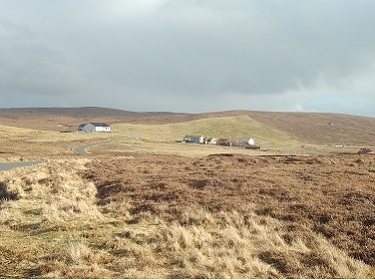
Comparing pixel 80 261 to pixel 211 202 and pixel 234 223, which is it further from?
pixel 211 202

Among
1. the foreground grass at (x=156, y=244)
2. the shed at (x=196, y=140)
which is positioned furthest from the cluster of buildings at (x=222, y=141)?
the foreground grass at (x=156, y=244)

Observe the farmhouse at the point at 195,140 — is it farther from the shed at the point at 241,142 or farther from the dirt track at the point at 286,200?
the dirt track at the point at 286,200

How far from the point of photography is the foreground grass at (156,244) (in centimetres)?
959

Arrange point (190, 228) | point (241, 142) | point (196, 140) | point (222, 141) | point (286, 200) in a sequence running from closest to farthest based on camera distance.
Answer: point (190, 228) → point (286, 200) → point (241, 142) → point (196, 140) → point (222, 141)

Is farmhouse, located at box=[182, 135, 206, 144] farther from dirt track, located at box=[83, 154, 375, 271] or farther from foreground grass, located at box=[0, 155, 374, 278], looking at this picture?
foreground grass, located at box=[0, 155, 374, 278]

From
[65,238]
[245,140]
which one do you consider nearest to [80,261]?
[65,238]

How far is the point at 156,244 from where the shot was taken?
1217 cm

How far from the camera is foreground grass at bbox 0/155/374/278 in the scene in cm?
959

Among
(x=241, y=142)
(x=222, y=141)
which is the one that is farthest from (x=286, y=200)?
(x=222, y=141)

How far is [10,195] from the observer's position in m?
22.9

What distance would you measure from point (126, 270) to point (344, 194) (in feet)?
45.7

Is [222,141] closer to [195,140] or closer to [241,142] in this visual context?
[241,142]

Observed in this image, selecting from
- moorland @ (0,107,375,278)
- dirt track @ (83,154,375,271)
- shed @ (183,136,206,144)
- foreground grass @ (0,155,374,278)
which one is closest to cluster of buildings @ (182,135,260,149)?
shed @ (183,136,206,144)

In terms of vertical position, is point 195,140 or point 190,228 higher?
point 190,228
